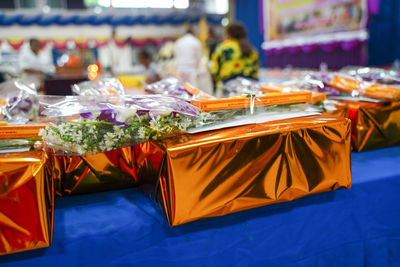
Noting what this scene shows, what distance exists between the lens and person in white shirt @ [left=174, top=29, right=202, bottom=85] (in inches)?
167

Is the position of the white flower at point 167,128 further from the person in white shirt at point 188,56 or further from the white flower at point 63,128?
the person in white shirt at point 188,56

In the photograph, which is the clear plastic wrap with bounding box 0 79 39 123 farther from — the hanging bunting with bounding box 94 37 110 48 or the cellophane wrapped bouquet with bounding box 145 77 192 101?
the hanging bunting with bounding box 94 37 110 48

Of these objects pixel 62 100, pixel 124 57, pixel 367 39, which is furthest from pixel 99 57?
pixel 62 100

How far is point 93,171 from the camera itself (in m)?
0.80

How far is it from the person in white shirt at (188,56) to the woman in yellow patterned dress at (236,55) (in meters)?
1.32

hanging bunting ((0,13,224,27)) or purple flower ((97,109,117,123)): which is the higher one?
hanging bunting ((0,13,224,27))

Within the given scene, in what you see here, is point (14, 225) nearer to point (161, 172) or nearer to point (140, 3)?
point (161, 172)

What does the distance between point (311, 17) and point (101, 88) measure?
606 cm

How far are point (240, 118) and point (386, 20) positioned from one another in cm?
509

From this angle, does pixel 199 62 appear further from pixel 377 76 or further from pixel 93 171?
pixel 93 171

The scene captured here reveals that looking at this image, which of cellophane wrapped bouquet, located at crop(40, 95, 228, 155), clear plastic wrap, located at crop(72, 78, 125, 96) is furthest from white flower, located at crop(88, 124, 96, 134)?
clear plastic wrap, located at crop(72, 78, 125, 96)

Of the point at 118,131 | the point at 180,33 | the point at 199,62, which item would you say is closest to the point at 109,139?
the point at 118,131

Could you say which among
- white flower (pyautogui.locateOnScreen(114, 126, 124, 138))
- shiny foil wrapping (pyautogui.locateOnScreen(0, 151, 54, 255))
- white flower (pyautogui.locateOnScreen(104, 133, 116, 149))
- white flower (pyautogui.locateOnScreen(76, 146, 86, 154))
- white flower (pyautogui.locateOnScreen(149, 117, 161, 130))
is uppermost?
white flower (pyautogui.locateOnScreen(149, 117, 161, 130))

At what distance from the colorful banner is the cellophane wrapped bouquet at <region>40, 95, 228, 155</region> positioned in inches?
203
